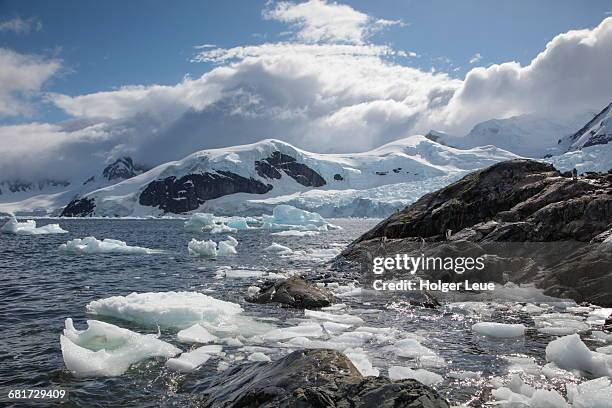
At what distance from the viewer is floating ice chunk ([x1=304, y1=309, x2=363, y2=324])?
16703mm

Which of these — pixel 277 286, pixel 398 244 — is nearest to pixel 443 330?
pixel 277 286

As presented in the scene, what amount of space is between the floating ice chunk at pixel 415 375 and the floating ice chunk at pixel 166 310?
7086 millimetres

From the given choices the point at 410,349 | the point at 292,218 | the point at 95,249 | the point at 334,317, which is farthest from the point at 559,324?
the point at 292,218

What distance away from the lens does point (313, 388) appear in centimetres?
749

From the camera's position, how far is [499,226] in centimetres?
2594

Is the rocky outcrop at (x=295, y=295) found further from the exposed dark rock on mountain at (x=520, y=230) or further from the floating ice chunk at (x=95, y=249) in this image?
the floating ice chunk at (x=95, y=249)

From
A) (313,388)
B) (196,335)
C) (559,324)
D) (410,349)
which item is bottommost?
(559,324)

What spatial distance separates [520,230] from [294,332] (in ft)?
50.4

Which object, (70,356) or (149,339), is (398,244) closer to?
(149,339)

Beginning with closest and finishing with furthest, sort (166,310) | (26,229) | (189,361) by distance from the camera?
(189,361) < (166,310) < (26,229)

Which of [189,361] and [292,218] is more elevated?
[189,361]

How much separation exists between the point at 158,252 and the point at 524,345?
38188 mm

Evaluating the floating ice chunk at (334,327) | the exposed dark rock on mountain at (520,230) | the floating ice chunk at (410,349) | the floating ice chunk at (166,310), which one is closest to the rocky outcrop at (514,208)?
the exposed dark rock on mountain at (520,230)

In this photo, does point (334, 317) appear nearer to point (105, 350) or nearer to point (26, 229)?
point (105, 350)
